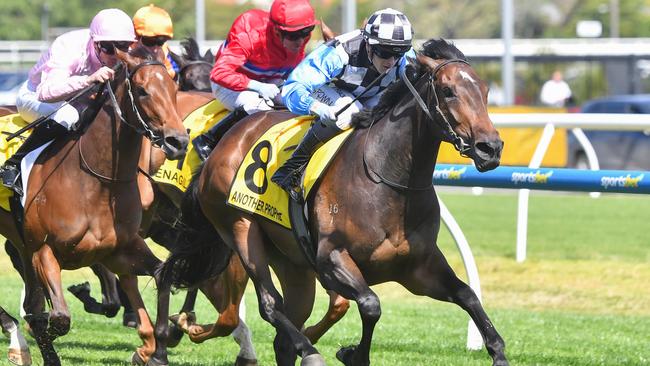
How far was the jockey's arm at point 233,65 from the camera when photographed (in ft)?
24.7

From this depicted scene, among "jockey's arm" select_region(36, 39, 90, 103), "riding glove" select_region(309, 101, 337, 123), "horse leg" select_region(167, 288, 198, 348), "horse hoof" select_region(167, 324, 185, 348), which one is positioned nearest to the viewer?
"riding glove" select_region(309, 101, 337, 123)

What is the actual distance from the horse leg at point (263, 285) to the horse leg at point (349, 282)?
1.01ft

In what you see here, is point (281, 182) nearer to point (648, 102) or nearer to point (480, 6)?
point (648, 102)

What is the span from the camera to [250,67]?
7.78 m

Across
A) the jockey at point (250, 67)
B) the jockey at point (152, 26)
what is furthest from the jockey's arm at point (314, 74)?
the jockey at point (152, 26)

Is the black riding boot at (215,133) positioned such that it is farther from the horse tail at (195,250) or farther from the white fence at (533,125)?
the white fence at (533,125)

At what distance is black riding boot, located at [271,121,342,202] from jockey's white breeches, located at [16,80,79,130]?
4.15 ft

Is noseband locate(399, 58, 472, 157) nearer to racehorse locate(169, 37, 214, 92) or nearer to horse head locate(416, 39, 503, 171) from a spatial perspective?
horse head locate(416, 39, 503, 171)

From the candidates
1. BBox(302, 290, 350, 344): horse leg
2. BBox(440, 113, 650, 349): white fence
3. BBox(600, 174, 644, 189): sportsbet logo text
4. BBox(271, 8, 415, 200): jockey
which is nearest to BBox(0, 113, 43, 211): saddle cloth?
BBox(271, 8, 415, 200): jockey

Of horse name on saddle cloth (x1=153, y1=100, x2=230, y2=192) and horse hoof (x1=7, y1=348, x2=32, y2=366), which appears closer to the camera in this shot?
horse hoof (x1=7, y1=348, x2=32, y2=366)

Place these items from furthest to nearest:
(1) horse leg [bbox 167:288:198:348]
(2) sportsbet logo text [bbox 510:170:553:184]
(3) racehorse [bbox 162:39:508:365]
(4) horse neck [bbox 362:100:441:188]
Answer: (2) sportsbet logo text [bbox 510:170:553:184] → (1) horse leg [bbox 167:288:198:348] → (4) horse neck [bbox 362:100:441:188] → (3) racehorse [bbox 162:39:508:365]

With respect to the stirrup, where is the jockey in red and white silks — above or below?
above

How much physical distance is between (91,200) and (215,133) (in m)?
1.20

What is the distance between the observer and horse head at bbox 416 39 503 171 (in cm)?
536
